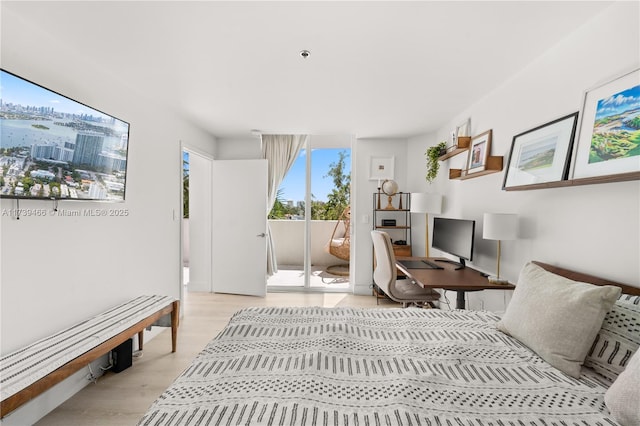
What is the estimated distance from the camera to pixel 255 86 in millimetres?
→ 2600

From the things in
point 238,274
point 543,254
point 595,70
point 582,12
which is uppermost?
point 582,12

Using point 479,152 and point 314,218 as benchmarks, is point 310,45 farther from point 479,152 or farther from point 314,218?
point 314,218

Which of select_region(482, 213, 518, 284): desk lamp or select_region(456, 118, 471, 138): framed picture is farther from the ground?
select_region(456, 118, 471, 138): framed picture

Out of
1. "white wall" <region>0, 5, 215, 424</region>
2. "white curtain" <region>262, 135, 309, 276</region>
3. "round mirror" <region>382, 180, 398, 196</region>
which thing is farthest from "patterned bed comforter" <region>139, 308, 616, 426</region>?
"white curtain" <region>262, 135, 309, 276</region>

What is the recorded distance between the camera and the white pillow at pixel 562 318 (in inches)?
48.4

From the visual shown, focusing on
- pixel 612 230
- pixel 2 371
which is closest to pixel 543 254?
pixel 612 230

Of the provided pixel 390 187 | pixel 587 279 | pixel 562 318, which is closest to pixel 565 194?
pixel 587 279

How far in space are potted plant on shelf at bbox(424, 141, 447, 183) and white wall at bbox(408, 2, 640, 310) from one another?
691mm

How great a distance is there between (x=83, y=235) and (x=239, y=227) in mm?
2338

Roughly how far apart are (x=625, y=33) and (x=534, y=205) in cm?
107

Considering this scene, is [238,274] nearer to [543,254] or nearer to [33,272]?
[33,272]

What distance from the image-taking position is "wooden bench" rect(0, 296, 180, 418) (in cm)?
139

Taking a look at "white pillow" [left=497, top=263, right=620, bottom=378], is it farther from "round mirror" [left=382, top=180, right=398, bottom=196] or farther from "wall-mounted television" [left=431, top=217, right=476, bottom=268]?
"round mirror" [left=382, top=180, right=398, bottom=196]

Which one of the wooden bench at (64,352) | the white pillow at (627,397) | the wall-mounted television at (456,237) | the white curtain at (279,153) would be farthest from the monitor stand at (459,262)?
the wooden bench at (64,352)
